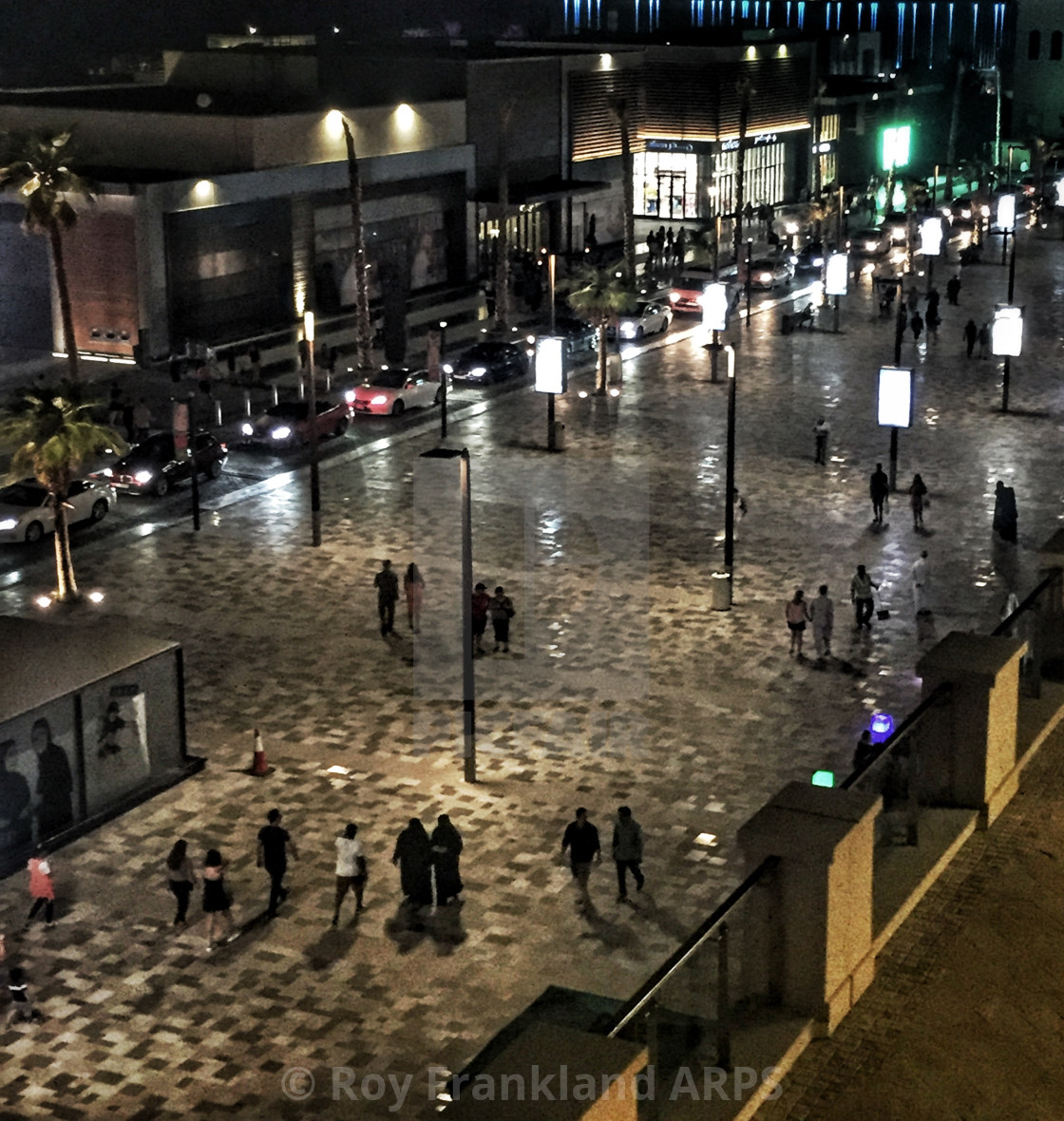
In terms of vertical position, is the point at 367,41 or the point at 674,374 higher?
the point at 367,41

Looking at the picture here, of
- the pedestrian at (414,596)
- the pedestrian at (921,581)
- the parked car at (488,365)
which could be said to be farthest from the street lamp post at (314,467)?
the parked car at (488,365)

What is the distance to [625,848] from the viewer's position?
71.6 feet

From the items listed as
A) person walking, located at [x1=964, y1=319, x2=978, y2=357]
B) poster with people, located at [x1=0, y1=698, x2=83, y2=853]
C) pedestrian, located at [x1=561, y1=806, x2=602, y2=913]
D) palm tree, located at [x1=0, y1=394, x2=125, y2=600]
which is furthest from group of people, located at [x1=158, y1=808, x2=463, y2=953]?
person walking, located at [x1=964, y1=319, x2=978, y2=357]

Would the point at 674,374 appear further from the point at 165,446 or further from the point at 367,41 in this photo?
the point at 367,41

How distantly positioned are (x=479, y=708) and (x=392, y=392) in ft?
82.3

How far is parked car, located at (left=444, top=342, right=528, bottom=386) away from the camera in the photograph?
57.5 metres

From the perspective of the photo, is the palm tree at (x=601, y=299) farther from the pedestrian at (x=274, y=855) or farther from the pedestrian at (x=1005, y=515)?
the pedestrian at (x=274, y=855)

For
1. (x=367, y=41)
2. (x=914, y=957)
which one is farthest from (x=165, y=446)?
(x=367, y=41)

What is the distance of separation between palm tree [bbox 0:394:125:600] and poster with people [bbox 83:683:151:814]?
9217 mm

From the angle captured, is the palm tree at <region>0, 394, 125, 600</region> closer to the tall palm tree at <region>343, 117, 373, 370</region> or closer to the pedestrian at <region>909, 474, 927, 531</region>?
the pedestrian at <region>909, 474, 927, 531</region>

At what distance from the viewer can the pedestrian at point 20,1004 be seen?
1931cm

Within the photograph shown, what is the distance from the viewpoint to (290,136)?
65750mm

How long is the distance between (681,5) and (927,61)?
24.6 m

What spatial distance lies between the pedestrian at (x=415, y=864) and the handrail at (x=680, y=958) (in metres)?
10.1
